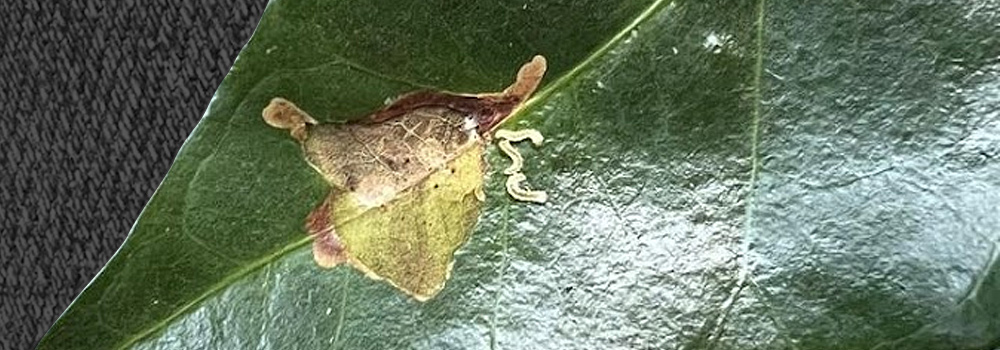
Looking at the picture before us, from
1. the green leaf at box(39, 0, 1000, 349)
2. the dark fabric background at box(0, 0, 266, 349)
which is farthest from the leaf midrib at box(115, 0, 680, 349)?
the dark fabric background at box(0, 0, 266, 349)

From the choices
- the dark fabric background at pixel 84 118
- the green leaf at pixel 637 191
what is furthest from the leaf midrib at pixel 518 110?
the dark fabric background at pixel 84 118

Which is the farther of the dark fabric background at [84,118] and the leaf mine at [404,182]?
the dark fabric background at [84,118]

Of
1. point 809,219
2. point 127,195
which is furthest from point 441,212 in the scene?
point 127,195

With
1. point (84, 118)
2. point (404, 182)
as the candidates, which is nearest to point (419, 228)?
point (404, 182)

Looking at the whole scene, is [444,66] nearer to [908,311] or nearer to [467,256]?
[467,256]

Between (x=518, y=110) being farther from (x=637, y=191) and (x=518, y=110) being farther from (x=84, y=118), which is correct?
(x=84, y=118)

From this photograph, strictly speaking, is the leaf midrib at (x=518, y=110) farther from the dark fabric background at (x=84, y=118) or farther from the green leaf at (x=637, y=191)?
the dark fabric background at (x=84, y=118)

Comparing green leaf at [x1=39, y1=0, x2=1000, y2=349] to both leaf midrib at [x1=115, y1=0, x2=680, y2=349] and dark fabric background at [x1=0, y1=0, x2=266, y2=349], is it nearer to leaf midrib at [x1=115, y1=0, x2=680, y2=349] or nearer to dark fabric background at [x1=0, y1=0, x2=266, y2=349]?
leaf midrib at [x1=115, y1=0, x2=680, y2=349]
